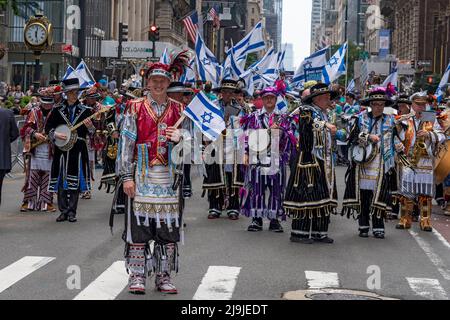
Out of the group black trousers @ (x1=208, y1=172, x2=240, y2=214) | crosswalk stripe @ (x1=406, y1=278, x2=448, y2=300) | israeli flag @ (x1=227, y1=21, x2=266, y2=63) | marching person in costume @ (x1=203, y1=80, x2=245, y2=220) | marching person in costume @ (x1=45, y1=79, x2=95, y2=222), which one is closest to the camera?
crosswalk stripe @ (x1=406, y1=278, x2=448, y2=300)

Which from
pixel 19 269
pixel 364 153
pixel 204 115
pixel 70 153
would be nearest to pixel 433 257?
pixel 364 153

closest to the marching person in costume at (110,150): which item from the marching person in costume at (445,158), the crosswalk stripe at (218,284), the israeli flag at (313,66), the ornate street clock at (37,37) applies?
the israeli flag at (313,66)

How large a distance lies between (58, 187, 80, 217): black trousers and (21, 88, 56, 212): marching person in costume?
3.59 feet

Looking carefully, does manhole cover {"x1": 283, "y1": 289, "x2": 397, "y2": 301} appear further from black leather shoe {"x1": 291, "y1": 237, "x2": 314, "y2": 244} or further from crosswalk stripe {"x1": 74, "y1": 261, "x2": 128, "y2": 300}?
black leather shoe {"x1": 291, "y1": 237, "x2": 314, "y2": 244}

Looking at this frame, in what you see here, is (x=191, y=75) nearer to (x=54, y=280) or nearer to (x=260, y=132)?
(x=260, y=132)

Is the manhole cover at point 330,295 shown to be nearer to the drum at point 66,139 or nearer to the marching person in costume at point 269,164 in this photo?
the marching person in costume at point 269,164

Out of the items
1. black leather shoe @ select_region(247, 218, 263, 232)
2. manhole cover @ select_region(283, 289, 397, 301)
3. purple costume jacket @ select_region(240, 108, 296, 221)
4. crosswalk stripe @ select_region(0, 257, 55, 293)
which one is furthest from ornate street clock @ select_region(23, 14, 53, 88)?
manhole cover @ select_region(283, 289, 397, 301)

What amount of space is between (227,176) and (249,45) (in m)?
4.94

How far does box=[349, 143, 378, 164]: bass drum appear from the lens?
11.8 metres

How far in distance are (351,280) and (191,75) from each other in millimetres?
8352

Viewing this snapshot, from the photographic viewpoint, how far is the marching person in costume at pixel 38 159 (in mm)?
13883

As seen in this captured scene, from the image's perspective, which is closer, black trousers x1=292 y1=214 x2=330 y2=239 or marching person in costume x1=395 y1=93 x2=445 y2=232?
black trousers x1=292 y1=214 x2=330 y2=239
